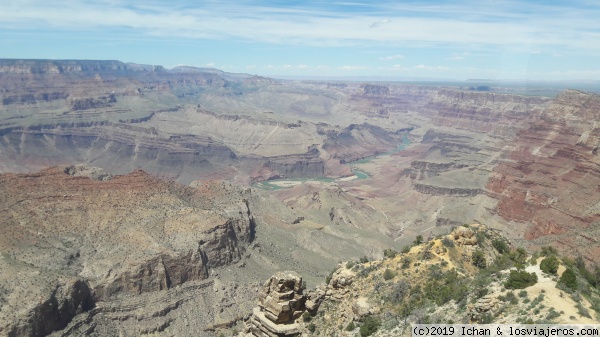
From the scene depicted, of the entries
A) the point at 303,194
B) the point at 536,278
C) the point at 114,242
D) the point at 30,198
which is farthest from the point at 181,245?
the point at 303,194

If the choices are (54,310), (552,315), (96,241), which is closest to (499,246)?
(552,315)

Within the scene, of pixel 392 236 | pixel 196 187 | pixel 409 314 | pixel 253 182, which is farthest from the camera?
pixel 253 182

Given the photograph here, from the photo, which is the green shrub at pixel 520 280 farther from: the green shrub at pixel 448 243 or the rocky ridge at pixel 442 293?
the green shrub at pixel 448 243

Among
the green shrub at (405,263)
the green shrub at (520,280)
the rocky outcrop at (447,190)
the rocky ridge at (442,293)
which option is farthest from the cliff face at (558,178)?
the green shrub at (520,280)

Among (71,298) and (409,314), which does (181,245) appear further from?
(409,314)

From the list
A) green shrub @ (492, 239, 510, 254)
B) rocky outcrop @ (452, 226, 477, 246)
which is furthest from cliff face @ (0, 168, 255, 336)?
green shrub @ (492, 239, 510, 254)

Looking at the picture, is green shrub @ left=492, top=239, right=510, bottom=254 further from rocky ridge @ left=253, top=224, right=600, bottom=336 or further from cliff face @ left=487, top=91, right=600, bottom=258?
cliff face @ left=487, top=91, right=600, bottom=258
